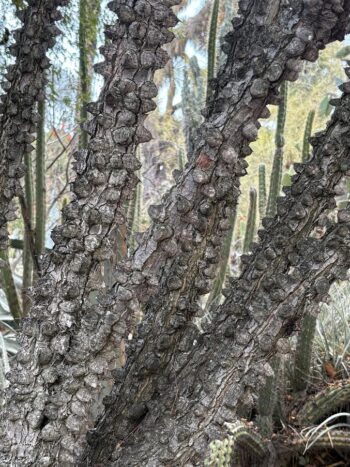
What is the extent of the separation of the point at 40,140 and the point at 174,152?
680 centimetres

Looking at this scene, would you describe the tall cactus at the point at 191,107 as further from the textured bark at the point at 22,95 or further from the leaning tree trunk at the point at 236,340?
the leaning tree trunk at the point at 236,340

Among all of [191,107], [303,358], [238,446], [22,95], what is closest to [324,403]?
[303,358]

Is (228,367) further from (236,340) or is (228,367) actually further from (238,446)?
(238,446)

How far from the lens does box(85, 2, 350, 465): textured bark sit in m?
0.84

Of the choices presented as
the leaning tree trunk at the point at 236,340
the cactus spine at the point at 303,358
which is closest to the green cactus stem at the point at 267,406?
the cactus spine at the point at 303,358

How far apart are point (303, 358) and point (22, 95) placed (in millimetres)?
1367

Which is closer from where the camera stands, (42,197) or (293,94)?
(42,197)

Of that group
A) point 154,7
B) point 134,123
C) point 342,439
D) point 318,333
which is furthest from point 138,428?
point 318,333

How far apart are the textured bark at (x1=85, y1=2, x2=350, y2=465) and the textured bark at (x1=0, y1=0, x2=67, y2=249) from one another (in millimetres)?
390

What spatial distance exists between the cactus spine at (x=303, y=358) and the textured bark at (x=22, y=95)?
1137 mm

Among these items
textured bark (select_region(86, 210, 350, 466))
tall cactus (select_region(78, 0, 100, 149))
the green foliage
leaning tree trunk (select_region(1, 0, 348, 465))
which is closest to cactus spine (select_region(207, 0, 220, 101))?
tall cactus (select_region(78, 0, 100, 149))

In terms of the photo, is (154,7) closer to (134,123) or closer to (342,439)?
(134,123)

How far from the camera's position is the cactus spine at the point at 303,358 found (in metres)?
1.89

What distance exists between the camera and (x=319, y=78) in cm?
805
